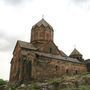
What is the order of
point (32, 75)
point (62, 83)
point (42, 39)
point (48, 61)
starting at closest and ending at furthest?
point (62, 83) → point (32, 75) → point (48, 61) → point (42, 39)

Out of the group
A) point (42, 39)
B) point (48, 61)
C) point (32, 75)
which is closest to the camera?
point (32, 75)

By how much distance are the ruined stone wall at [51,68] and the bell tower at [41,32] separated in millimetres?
5843

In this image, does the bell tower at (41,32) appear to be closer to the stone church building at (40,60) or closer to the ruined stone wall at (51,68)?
the stone church building at (40,60)

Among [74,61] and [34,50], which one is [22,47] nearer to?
[34,50]

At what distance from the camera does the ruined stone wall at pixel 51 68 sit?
40.4m

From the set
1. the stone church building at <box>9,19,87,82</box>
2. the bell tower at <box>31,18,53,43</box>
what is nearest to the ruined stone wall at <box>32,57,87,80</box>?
the stone church building at <box>9,19,87,82</box>

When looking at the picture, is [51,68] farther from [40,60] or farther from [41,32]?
[41,32]

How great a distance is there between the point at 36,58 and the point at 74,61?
410 inches

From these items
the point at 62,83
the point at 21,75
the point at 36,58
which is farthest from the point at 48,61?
the point at 62,83

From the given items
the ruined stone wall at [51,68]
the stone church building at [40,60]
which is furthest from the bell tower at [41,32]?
the ruined stone wall at [51,68]

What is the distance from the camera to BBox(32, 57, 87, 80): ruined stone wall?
4038cm

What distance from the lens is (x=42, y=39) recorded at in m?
46.2

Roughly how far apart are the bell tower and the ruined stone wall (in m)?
5.84

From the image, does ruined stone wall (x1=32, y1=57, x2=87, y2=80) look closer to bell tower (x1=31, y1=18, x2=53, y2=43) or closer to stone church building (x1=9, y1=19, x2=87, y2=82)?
stone church building (x1=9, y1=19, x2=87, y2=82)
